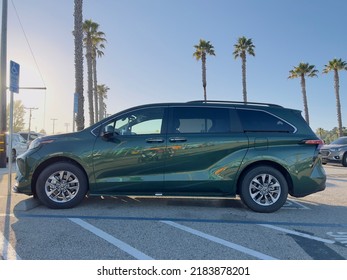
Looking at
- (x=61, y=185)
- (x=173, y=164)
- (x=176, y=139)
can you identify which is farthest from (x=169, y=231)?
(x=61, y=185)

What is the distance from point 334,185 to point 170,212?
18.1ft

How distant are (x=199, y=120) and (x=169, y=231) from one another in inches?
80.8

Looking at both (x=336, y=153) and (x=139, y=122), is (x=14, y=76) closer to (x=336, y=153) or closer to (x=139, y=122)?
(x=139, y=122)

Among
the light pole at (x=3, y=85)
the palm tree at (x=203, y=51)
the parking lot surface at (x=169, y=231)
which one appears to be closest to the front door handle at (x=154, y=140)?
the parking lot surface at (x=169, y=231)

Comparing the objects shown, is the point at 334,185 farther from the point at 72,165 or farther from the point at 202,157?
the point at 72,165

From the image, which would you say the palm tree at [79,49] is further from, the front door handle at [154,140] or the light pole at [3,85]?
the front door handle at [154,140]

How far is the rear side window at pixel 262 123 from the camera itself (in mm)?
5137

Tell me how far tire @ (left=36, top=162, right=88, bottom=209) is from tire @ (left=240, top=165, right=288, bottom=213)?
2.82m

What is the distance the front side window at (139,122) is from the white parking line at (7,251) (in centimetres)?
228

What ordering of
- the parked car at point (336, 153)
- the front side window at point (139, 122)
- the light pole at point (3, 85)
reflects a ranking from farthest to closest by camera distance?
the parked car at point (336, 153) → the light pole at point (3, 85) → the front side window at point (139, 122)

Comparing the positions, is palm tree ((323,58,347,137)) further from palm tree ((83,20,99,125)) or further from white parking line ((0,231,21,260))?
white parking line ((0,231,21,260))

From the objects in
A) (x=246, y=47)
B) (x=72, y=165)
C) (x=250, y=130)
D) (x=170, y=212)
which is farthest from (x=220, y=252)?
(x=246, y=47)

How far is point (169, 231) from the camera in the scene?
400 cm

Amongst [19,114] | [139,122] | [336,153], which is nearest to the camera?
[139,122]
